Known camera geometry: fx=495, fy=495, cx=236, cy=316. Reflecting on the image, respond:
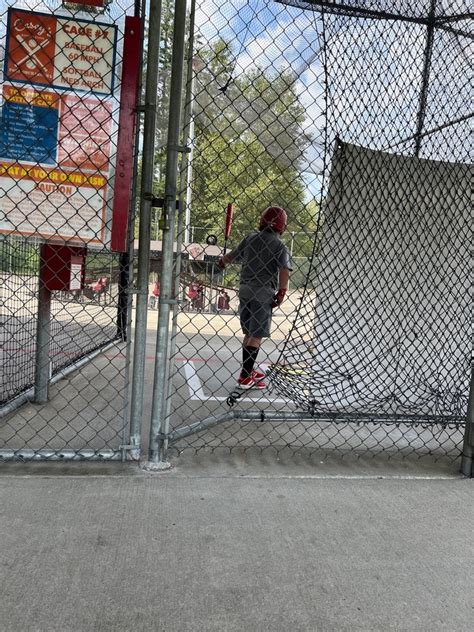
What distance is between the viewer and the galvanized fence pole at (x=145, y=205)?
8.50 feet

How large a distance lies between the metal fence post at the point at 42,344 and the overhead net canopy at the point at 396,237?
5.84 ft

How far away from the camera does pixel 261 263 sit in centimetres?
441

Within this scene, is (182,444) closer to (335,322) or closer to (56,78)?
(335,322)

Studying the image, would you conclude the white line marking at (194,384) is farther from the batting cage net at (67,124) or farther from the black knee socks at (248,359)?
the batting cage net at (67,124)

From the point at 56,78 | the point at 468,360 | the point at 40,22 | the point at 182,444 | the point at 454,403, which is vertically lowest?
the point at 182,444

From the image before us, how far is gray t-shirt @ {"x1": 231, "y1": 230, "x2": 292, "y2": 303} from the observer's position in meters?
4.45

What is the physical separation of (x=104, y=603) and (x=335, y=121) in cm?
288

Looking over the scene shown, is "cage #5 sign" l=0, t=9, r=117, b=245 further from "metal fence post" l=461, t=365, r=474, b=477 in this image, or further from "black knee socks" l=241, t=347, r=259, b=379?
"metal fence post" l=461, t=365, r=474, b=477

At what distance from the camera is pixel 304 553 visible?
6.85 feet

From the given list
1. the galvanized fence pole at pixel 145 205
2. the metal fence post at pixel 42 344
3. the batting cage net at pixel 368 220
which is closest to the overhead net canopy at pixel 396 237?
the batting cage net at pixel 368 220

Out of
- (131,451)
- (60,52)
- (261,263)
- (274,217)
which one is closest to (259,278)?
(261,263)

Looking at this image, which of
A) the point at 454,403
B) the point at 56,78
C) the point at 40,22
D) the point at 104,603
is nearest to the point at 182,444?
the point at 104,603

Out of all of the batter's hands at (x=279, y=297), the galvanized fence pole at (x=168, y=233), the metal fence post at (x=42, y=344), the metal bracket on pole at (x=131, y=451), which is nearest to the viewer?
the galvanized fence pole at (x=168, y=233)

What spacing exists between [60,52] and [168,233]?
3.41ft
